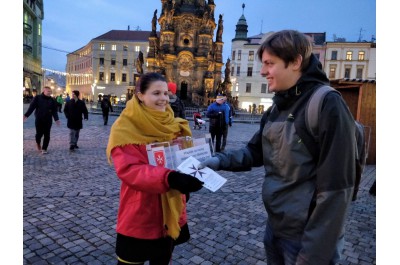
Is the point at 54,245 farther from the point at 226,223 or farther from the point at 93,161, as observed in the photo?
the point at 93,161

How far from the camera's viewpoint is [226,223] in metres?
4.91

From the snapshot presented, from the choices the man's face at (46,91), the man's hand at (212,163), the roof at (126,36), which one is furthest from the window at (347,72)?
the man's hand at (212,163)

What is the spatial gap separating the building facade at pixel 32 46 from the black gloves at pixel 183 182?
52.4m

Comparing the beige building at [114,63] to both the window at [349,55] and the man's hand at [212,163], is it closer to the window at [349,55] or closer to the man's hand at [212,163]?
the window at [349,55]

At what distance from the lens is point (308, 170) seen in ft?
5.82

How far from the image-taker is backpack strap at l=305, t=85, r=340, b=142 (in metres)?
1.68

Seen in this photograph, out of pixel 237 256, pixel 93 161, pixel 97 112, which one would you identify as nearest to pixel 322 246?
pixel 237 256

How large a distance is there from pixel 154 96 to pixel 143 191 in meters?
0.72

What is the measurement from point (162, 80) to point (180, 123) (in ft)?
1.50

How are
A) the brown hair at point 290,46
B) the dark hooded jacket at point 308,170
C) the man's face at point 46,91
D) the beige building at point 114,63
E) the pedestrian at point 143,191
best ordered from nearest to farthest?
the dark hooded jacket at point 308,170 → the brown hair at point 290,46 → the pedestrian at point 143,191 → the man's face at point 46,91 → the beige building at point 114,63

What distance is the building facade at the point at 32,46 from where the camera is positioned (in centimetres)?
4866
